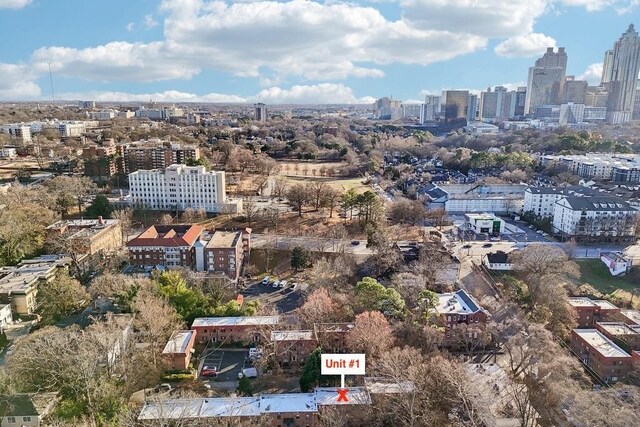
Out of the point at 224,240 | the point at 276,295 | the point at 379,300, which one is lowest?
the point at 276,295

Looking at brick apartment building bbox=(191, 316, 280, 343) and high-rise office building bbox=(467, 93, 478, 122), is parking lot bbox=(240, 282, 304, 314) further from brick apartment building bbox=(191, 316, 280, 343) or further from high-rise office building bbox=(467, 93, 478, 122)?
high-rise office building bbox=(467, 93, 478, 122)

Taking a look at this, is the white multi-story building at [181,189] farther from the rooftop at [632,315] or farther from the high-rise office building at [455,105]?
the high-rise office building at [455,105]

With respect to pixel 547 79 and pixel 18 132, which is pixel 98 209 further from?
pixel 547 79

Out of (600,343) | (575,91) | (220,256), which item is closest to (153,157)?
(220,256)

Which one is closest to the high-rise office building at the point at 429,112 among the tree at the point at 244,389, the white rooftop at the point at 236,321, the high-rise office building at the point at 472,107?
the high-rise office building at the point at 472,107

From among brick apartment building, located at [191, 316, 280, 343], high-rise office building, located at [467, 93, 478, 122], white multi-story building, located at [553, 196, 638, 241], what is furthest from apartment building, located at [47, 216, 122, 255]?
high-rise office building, located at [467, 93, 478, 122]

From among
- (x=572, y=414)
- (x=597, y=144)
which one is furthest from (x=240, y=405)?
(x=597, y=144)
